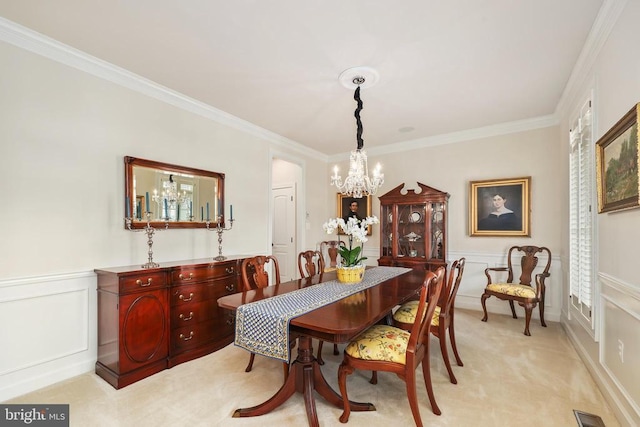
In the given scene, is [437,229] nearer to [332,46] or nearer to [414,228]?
[414,228]

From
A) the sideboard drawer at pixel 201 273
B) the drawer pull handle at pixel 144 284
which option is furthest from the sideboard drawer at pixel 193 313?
the drawer pull handle at pixel 144 284

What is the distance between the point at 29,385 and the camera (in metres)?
2.21

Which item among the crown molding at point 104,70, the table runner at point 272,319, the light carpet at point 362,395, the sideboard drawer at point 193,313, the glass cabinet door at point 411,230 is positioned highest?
the crown molding at point 104,70

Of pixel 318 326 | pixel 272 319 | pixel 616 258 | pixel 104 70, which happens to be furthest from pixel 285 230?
pixel 616 258

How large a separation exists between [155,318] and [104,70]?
87.3 inches

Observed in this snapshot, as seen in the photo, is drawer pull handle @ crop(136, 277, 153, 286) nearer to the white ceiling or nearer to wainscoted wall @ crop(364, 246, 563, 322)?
the white ceiling

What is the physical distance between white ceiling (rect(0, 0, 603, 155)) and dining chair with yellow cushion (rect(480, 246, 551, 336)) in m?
1.85

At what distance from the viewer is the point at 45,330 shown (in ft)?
7.57

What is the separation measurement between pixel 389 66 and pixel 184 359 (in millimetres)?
3220

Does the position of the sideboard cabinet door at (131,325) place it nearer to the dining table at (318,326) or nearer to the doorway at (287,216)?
the dining table at (318,326)

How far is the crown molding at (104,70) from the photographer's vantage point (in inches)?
85.7

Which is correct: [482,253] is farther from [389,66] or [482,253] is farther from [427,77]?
[389,66]

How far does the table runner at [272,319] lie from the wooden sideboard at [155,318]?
3.66ft

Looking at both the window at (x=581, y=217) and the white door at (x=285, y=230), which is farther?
the white door at (x=285, y=230)
